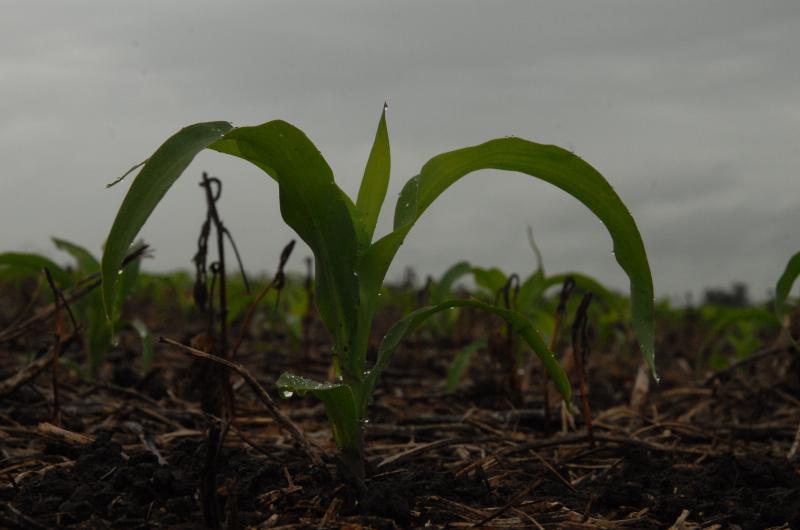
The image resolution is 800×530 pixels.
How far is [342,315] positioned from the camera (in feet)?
5.42

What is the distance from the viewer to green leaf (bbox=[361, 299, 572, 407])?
159 cm

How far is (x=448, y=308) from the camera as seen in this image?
1.56m

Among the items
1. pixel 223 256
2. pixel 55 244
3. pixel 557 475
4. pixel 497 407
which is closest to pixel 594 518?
pixel 557 475

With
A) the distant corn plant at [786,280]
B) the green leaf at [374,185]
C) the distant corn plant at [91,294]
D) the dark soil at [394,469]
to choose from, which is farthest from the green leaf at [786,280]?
the distant corn plant at [91,294]

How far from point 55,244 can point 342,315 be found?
2.17 metres

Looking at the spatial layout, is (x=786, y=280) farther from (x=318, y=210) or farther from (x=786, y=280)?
(x=318, y=210)

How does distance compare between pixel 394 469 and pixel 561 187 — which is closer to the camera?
pixel 561 187

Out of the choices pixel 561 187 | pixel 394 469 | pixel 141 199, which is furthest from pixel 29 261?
pixel 561 187

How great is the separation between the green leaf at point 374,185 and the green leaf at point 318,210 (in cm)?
7

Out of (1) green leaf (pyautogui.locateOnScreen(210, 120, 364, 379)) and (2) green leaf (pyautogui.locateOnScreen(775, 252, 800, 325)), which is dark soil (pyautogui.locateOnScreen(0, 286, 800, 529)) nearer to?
(1) green leaf (pyautogui.locateOnScreen(210, 120, 364, 379))

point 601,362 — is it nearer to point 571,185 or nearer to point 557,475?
point 557,475

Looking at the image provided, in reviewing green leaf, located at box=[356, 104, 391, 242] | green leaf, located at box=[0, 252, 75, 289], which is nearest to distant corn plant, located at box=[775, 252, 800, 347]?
green leaf, located at box=[356, 104, 391, 242]

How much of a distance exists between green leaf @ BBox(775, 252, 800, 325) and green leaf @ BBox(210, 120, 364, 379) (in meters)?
1.22

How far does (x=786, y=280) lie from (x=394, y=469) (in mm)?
1171
